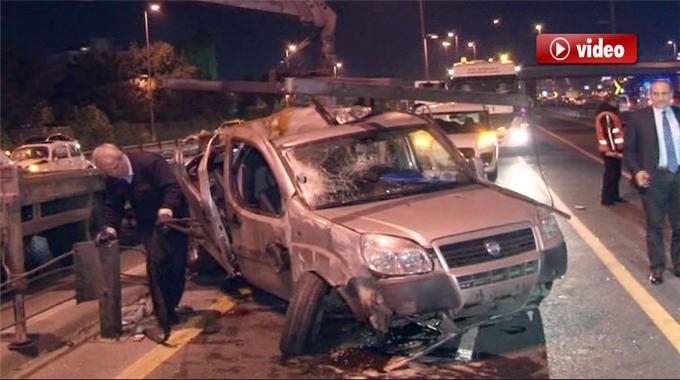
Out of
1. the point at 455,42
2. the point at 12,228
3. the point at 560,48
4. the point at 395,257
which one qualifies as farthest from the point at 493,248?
the point at 455,42

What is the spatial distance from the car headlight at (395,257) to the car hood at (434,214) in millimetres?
67

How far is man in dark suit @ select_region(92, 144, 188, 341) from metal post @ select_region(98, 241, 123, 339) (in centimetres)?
19

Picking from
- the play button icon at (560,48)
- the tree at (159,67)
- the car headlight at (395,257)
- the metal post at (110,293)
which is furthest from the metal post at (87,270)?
the tree at (159,67)

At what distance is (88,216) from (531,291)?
6.16 meters

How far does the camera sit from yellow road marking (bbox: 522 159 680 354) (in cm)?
675

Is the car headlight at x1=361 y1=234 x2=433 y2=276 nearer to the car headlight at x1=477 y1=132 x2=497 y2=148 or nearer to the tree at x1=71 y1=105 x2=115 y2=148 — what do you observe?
the car headlight at x1=477 y1=132 x2=497 y2=148

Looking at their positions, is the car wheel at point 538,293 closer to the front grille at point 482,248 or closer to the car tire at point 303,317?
the front grille at point 482,248

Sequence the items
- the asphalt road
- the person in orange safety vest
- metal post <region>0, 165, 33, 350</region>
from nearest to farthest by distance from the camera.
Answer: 1. the asphalt road
2. metal post <region>0, 165, 33, 350</region>
3. the person in orange safety vest

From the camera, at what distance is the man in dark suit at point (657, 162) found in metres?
8.27

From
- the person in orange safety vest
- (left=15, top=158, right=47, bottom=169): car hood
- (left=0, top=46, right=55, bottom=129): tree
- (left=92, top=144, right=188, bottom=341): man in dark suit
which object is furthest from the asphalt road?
(left=0, top=46, right=55, bottom=129): tree

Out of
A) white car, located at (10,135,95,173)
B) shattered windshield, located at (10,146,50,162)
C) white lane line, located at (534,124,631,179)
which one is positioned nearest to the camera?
white lane line, located at (534,124,631,179)

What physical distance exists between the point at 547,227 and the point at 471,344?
103cm

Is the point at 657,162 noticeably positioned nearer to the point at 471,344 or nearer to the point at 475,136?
the point at 471,344

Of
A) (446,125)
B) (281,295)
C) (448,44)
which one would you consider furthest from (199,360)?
(448,44)
